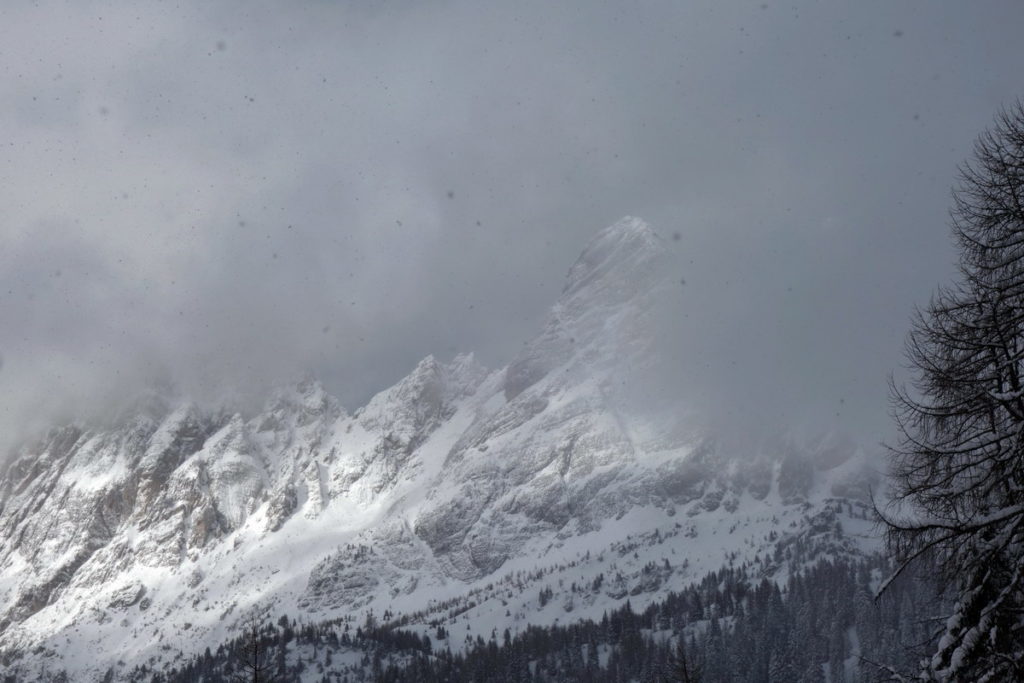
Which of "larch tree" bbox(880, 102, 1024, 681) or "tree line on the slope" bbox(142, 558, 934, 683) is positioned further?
"tree line on the slope" bbox(142, 558, 934, 683)

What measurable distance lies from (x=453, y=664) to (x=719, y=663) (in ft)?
179

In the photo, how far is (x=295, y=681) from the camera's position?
129 meters

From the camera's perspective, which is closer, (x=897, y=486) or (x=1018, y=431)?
(x=1018, y=431)

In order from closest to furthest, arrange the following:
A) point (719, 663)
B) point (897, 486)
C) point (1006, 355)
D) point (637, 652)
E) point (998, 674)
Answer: point (998, 674), point (1006, 355), point (897, 486), point (719, 663), point (637, 652)

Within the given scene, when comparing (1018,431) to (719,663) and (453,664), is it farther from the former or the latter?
(453,664)

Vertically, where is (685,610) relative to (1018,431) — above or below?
above

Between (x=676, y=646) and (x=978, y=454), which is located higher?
(x=676, y=646)

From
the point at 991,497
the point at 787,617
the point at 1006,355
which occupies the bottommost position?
the point at 991,497

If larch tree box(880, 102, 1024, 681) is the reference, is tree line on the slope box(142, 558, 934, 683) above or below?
above

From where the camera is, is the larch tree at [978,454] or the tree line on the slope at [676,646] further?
the tree line on the slope at [676,646]

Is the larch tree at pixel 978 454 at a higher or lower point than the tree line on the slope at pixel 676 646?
lower

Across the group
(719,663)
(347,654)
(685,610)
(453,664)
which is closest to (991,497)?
(719,663)

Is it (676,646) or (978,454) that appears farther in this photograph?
(676,646)

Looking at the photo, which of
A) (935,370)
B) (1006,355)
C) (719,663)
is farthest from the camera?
(719,663)
